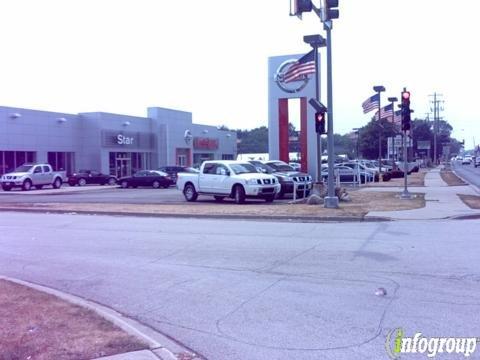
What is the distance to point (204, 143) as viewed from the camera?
244ft

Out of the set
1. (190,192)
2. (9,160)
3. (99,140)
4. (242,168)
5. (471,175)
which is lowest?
(471,175)

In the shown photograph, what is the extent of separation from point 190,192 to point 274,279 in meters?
17.2

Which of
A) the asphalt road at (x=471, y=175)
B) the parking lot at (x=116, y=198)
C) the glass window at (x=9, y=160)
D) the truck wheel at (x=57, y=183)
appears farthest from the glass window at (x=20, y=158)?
the asphalt road at (x=471, y=175)

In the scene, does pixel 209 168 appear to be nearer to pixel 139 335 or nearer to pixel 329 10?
pixel 329 10

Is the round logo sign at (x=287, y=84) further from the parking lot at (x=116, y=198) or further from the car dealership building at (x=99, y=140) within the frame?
Result: the car dealership building at (x=99, y=140)

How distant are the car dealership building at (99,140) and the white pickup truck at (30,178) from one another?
6.14 meters

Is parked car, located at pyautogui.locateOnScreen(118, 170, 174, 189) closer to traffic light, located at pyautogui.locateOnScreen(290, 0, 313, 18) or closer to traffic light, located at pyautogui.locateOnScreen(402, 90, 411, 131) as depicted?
traffic light, located at pyautogui.locateOnScreen(402, 90, 411, 131)

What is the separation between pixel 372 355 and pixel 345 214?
12.6m

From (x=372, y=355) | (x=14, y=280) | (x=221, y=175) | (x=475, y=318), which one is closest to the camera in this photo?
(x=372, y=355)

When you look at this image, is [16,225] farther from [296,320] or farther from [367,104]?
[367,104]

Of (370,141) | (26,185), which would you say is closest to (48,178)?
(26,185)

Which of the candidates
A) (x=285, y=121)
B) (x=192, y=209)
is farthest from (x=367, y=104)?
(x=192, y=209)

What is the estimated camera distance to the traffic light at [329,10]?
710 inches

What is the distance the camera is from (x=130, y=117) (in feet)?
196
